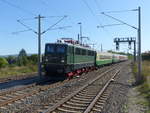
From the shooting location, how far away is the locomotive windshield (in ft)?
65.6

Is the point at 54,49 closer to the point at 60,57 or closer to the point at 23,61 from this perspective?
the point at 60,57

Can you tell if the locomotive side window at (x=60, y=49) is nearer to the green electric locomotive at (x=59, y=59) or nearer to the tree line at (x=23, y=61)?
the green electric locomotive at (x=59, y=59)

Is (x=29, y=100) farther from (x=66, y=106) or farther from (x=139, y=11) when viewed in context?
(x=139, y=11)

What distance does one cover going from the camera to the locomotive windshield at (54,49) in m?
20.0

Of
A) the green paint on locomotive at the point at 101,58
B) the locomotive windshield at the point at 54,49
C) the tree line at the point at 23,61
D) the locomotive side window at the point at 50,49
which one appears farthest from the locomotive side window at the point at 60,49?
the tree line at the point at 23,61

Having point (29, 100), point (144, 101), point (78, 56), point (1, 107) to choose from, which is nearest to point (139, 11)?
point (78, 56)

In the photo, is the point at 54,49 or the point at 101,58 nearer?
the point at 54,49

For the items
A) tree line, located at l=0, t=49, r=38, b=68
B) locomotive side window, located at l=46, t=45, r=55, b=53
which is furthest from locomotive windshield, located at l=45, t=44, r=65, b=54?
tree line, located at l=0, t=49, r=38, b=68

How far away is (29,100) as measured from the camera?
37.2ft

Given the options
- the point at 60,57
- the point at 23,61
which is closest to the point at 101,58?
the point at 23,61

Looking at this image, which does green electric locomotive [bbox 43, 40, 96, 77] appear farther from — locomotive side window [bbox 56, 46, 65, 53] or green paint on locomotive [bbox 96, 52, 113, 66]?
green paint on locomotive [bbox 96, 52, 113, 66]

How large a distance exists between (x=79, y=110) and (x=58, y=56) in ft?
35.3

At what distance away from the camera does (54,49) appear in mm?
20297

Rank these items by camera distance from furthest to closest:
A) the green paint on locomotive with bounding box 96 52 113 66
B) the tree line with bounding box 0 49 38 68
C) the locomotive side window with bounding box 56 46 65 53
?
1. the tree line with bounding box 0 49 38 68
2. the green paint on locomotive with bounding box 96 52 113 66
3. the locomotive side window with bounding box 56 46 65 53
